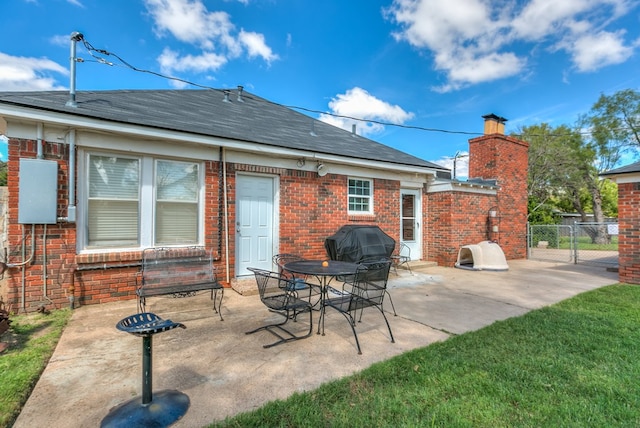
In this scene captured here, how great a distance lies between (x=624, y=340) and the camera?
355 centimetres

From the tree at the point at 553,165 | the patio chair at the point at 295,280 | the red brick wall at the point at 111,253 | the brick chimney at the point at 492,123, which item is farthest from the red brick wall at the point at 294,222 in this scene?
the tree at the point at 553,165

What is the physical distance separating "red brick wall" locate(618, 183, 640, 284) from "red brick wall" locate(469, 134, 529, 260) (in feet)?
11.6

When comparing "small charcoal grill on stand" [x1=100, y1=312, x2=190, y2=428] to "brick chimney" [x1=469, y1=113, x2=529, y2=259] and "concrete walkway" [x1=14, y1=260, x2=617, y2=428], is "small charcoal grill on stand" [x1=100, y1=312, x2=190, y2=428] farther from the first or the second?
"brick chimney" [x1=469, y1=113, x2=529, y2=259]

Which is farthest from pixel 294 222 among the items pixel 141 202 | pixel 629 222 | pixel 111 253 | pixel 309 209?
pixel 629 222

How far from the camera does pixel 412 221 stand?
976 centimetres

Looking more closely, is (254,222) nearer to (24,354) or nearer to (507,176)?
(24,354)

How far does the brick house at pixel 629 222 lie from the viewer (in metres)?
7.01

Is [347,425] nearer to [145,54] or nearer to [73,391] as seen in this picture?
[73,391]

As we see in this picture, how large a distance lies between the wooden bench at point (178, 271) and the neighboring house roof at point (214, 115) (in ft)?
7.07

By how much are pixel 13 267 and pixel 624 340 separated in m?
8.01

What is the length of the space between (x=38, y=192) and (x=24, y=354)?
247 centimetres

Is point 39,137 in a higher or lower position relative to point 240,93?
lower

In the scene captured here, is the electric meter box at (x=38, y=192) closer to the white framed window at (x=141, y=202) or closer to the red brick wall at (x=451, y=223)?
the white framed window at (x=141, y=202)

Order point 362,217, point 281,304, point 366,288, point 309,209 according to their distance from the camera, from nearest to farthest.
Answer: point 281,304
point 366,288
point 309,209
point 362,217
